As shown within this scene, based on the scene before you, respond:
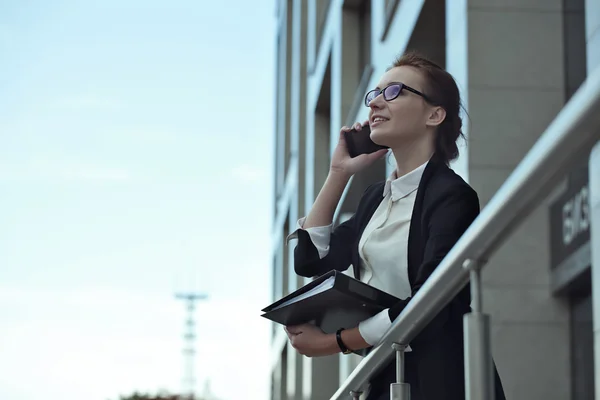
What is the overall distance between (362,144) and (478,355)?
1.72 m

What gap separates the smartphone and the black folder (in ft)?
2.56

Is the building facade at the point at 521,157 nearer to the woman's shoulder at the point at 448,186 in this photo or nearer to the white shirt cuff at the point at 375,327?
the woman's shoulder at the point at 448,186

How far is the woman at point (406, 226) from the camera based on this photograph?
2.58 metres

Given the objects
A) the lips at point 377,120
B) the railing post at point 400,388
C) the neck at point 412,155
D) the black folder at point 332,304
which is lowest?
the railing post at point 400,388

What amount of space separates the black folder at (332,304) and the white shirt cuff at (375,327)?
38 mm

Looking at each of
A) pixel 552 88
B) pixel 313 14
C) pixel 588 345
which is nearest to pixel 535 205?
pixel 588 345

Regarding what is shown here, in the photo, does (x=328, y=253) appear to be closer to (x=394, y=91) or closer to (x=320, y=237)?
(x=320, y=237)

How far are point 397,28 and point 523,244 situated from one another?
15.4 feet

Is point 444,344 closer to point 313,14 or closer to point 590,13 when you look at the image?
point 590,13

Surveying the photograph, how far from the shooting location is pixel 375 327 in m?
2.74

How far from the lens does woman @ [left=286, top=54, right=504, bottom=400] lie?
2.58m

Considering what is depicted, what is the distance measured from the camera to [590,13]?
567 cm

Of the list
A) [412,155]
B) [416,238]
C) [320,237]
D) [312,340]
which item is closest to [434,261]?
[416,238]

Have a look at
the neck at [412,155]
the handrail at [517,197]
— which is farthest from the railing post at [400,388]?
the neck at [412,155]
